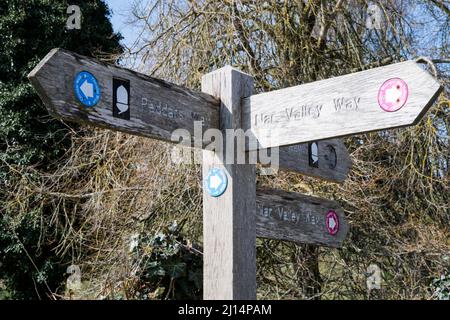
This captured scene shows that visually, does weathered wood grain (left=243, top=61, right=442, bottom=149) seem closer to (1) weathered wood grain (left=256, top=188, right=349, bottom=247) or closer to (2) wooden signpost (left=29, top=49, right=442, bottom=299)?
(2) wooden signpost (left=29, top=49, right=442, bottom=299)

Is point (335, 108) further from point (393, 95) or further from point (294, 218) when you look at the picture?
point (294, 218)

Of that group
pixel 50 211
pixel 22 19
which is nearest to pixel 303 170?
pixel 50 211

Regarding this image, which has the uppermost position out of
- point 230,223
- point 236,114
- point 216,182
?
point 236,114

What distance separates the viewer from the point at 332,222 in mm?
2949

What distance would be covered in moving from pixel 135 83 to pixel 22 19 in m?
6.99

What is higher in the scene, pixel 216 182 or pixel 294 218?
Answer: pixel 216 182

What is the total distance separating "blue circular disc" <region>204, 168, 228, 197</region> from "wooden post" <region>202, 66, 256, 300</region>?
12 millimetres

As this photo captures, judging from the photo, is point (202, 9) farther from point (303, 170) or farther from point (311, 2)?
point (303, 170)

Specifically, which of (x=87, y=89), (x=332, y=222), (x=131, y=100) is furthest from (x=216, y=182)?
(x=332, y=222)

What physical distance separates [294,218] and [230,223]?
479 mm

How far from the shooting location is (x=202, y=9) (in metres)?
5.47

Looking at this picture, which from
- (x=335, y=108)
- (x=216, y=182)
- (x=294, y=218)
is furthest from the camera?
(x=294, y=218)

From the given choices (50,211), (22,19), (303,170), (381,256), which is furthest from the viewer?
(22,19)
